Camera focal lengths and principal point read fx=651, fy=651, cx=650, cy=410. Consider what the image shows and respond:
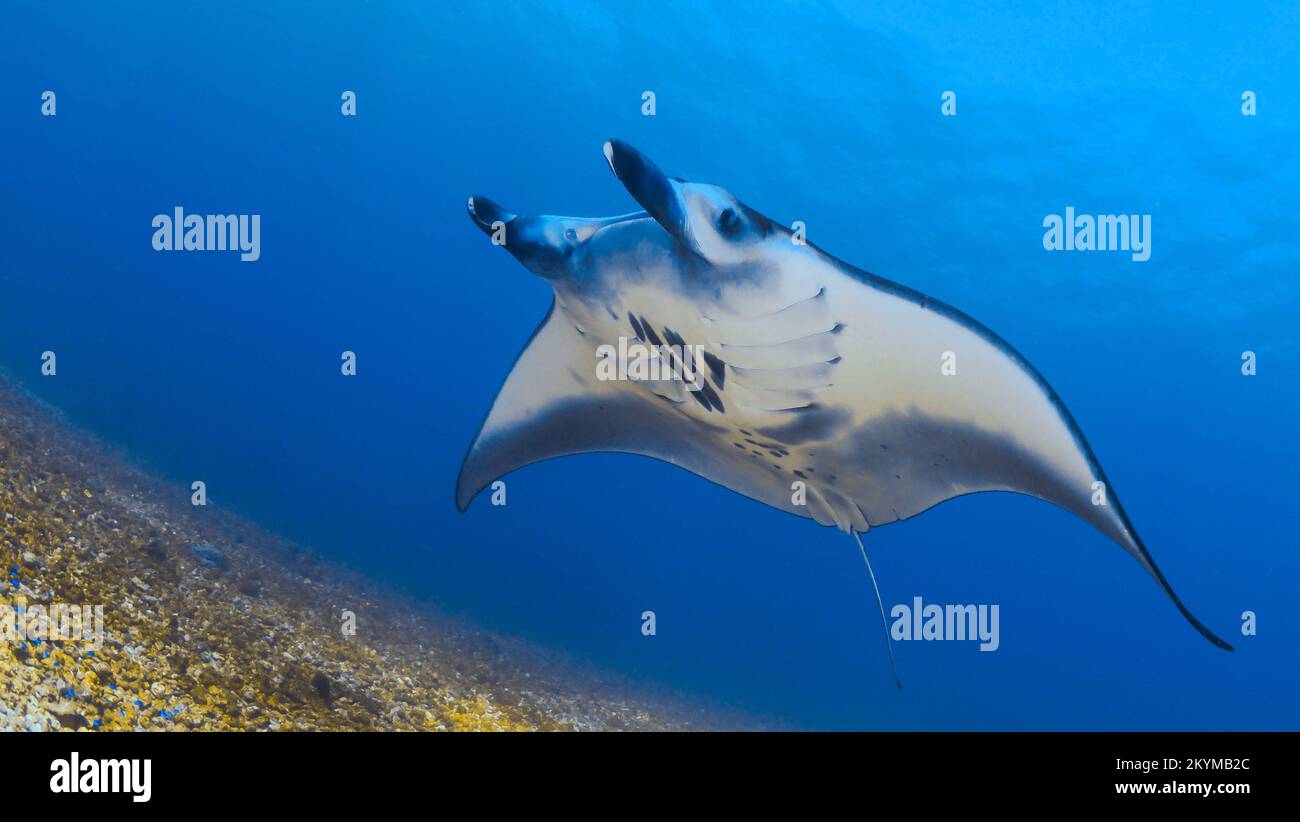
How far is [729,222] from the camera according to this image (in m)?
2.42

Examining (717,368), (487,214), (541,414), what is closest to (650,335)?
(717,368)

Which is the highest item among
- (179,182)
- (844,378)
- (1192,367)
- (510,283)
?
(179,182)

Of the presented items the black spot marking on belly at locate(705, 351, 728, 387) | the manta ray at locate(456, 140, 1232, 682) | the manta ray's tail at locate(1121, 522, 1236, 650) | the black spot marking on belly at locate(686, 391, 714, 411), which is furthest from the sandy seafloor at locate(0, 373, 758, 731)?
the manta ray's tail at locate(1121, 522, 1236, 650)

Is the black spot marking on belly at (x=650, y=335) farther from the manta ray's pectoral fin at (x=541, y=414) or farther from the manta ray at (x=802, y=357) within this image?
the manta ray's pectoral fin at (x=541, y=414)

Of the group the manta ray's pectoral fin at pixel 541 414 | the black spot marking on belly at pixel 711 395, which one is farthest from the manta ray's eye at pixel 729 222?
the manta ray's pectoral fin at pixel 541 414

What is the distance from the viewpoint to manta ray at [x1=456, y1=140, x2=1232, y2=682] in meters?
2.50

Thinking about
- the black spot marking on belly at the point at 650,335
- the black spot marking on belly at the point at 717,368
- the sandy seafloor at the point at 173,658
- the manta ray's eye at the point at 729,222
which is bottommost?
the sandy seafloor at the point at 173,658

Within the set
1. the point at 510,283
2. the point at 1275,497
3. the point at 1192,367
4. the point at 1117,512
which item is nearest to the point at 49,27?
the point at 510,283

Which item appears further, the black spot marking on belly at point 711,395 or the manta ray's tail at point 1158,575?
the black spot marking on belly at point 711,395

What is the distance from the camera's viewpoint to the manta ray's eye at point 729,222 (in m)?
2.40

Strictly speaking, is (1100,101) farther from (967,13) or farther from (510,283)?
(510,283)

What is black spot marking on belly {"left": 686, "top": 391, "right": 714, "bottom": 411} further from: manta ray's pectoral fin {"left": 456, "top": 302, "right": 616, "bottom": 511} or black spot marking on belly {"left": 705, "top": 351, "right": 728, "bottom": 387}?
manta ray's pectoral fin {"left": 456, "top": 302, "right": 616, "bottom": 511}
